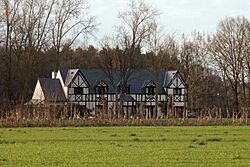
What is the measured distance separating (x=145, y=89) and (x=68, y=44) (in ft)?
37.1

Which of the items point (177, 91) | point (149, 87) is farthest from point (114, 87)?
point (177, 91)

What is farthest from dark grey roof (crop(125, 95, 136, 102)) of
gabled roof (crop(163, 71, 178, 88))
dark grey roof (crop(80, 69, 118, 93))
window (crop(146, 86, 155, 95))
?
gabled roof (crop(163, 71, 178, 88))

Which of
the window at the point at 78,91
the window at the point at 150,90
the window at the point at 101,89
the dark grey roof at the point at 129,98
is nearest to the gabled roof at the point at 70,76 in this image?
the window at the point at 78,91

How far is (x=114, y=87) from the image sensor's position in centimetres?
6769

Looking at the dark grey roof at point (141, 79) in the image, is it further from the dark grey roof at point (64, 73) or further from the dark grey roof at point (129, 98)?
the dark grey roof at point (64, 73)

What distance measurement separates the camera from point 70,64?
7788 cm

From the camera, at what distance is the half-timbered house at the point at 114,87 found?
66750 millimetres

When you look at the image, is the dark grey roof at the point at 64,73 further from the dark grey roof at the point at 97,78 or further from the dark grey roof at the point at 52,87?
the dark grey roof at the point at 97,78

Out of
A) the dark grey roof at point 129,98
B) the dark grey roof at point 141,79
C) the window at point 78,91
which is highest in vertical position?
the dark grey roof at point 141,79

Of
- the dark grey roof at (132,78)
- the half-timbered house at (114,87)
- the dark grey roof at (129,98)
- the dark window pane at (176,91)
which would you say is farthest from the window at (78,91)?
the dark window pane at (176,91)

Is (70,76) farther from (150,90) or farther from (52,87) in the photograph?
(150,90)

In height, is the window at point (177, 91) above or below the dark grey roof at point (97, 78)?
below

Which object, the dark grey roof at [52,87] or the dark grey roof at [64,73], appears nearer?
the dark grey roof at [52,87]

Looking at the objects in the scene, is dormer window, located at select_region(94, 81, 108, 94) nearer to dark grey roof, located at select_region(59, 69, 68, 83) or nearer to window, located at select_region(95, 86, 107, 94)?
window, located at select_region(95, 86, 107, 94)
